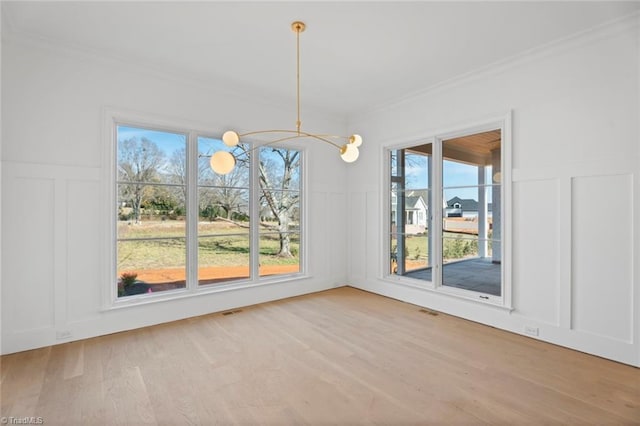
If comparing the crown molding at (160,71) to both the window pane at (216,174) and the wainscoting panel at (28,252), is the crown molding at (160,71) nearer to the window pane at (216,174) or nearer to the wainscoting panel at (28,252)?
the window pane at (216,174)

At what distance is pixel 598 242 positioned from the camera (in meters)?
2.97

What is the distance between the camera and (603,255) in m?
2.94

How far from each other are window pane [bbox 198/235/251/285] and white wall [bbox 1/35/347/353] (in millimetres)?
494

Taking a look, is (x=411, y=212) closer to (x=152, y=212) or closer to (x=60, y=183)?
(x=152, y=212)

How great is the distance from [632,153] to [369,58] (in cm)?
269

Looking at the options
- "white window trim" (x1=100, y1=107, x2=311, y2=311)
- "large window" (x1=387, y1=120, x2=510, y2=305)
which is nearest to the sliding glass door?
"large window" (x1=387, y1=120, x2=510, y2=305)

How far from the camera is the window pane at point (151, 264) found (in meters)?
3.70

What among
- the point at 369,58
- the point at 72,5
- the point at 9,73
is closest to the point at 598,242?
the point at 369,58

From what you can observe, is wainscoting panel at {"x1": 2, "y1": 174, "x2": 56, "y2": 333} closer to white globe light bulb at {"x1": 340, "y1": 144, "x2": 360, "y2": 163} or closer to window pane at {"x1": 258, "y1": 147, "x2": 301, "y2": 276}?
window pane at {"x1": 258, "y1": 147, "x2": 301, "y2": 276}

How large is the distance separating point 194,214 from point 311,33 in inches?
104

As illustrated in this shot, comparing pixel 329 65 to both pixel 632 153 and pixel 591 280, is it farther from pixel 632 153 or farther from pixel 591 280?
pixel 591 280

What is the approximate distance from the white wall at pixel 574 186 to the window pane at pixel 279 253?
103 inches

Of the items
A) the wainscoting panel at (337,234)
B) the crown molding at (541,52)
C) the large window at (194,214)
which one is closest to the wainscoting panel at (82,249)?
the large window at (194,214)

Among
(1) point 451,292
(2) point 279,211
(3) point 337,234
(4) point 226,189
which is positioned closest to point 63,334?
(4) point 226,189
